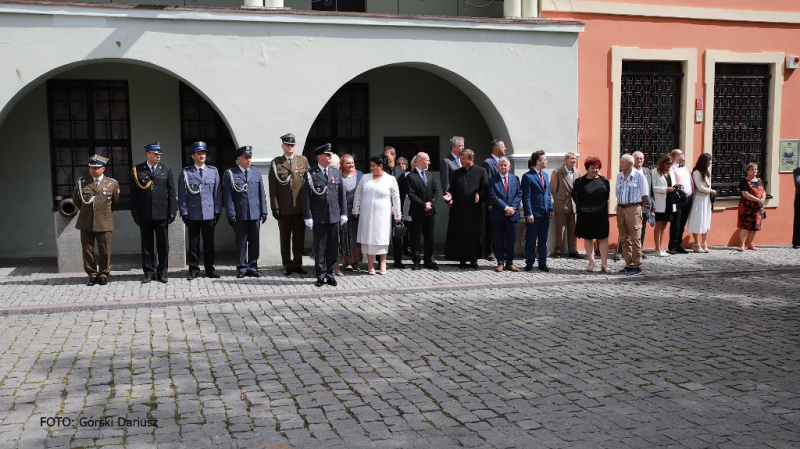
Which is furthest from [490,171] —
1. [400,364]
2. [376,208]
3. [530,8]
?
[400,364]

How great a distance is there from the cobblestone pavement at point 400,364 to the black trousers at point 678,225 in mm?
3154

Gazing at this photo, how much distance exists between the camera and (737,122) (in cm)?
1490

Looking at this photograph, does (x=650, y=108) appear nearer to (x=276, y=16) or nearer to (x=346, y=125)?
(x=346, y=125)

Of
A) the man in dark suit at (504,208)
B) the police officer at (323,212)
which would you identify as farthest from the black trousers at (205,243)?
the man in dark suit at (504,208)

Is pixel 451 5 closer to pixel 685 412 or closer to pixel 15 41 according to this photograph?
pixel 15 41

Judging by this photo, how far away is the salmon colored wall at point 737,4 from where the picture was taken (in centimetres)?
1398

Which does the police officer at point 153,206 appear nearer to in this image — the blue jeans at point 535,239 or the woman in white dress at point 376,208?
the woman in white dress at point 376,208

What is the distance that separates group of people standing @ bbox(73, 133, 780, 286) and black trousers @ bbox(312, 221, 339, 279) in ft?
0.05

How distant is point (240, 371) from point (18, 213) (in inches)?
335

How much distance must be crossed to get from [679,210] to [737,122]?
274cm

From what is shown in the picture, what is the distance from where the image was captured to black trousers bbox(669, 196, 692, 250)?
13.5 metres

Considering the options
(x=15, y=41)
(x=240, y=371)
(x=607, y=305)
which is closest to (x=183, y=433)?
(x=240, y=371)

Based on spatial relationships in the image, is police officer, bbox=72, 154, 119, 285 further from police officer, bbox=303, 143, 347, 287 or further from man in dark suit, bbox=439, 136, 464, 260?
man in dark suit, bbox=439, 136, 464, 260

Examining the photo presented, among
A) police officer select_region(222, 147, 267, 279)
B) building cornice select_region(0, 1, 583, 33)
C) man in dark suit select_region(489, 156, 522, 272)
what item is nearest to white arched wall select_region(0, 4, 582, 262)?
building cornice select_region(0, 1, 583, 33)
